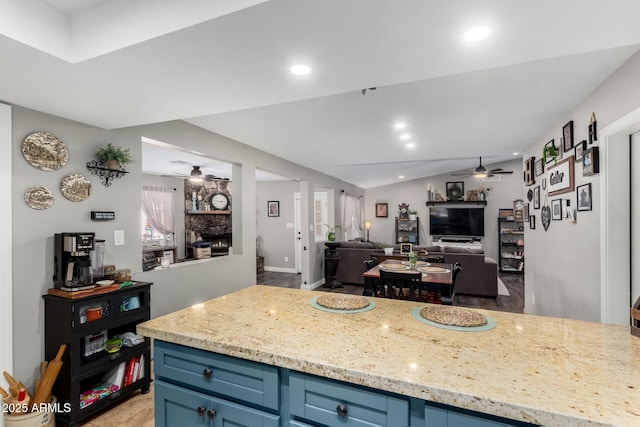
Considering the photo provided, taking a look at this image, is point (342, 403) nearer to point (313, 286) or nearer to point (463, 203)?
point (313, 286)

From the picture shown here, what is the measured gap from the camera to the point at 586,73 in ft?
7.03

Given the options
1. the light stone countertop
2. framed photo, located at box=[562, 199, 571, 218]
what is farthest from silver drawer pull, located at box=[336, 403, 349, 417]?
framed photo, located at box=[562, 199, 571, 218]

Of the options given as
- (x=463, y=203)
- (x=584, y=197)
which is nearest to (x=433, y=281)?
(x=584, y=197)

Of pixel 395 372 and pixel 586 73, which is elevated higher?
pixel 586 73

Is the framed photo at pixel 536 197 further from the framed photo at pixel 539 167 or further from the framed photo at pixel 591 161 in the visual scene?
the framed photo at pixel 591 161

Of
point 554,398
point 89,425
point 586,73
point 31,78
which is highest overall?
point 586,73

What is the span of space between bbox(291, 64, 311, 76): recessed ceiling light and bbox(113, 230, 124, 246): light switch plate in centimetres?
203

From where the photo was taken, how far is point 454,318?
1424mm

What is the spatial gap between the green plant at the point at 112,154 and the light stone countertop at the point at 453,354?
1.58 meters

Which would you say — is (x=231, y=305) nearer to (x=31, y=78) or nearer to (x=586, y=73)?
(x=31, y=78)

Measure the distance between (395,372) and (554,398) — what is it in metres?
0.42

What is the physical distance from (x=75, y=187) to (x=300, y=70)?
1.93 m

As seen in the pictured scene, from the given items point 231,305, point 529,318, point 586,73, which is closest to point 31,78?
point 231,305

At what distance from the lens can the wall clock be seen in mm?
6961
